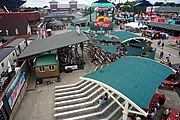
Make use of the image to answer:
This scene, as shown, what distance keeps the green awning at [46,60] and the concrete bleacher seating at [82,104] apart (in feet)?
12.8

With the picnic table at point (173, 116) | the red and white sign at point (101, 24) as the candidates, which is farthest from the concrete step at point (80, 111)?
the red and white sign at point (101, 24)

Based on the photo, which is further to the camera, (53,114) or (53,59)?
(53,59)

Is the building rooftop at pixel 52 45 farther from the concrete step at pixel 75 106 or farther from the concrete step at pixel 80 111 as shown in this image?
the concrete step at pixel 80 111

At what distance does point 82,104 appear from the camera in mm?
13867

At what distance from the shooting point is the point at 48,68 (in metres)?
18.5

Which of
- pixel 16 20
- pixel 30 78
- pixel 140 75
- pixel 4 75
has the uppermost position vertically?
pixel 16 20

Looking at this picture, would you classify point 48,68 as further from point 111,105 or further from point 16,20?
point 16,20

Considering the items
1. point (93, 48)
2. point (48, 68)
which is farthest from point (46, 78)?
point (93, 48)

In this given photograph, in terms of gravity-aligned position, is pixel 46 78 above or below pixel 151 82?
below

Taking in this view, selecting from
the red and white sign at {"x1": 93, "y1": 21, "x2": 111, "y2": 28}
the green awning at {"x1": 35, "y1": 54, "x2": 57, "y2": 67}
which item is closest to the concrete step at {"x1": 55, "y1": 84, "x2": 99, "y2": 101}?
the green awning at {"x1": 35, "y1": 54, "x2": 57, "y2": 67}

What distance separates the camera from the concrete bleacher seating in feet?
41.6

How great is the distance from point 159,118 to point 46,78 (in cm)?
1396

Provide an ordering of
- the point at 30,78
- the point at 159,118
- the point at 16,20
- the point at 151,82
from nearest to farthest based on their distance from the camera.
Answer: the point at 151,82, the point at 159,118, the point at 30,78, the point at 16,20

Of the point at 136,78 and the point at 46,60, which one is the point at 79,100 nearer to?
the point at 136,78
